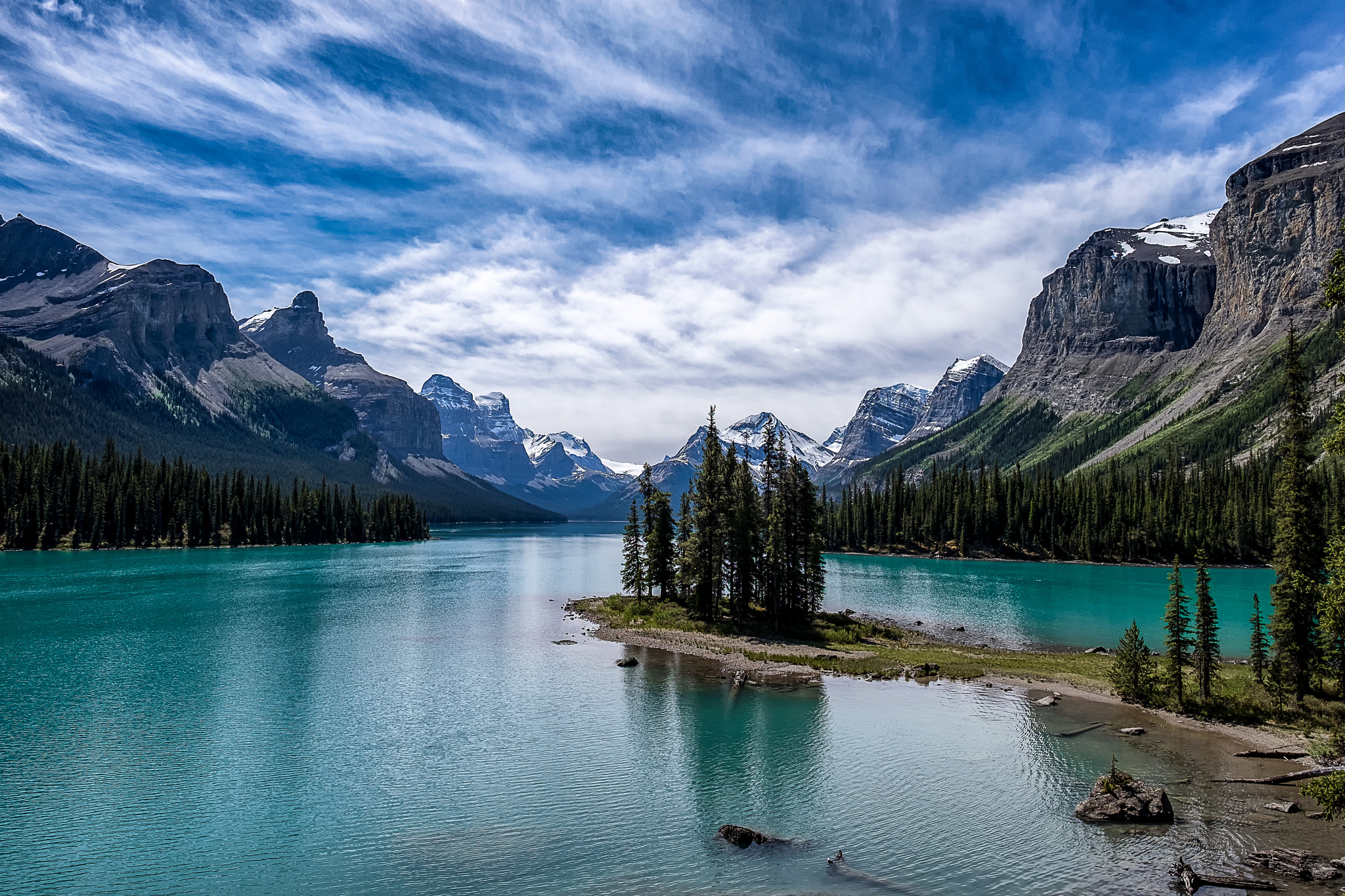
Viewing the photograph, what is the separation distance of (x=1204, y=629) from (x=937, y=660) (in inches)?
777

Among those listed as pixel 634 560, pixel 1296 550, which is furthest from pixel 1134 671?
pixel 634 560

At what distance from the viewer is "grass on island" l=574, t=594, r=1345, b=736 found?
38188mm

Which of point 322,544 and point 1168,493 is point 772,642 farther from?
point 322,544

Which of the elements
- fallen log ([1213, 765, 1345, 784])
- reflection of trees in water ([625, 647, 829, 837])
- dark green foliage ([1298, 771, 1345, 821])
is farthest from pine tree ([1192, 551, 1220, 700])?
dark green foliage ([1298, 771, 1345, 821])

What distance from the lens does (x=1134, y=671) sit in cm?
4228

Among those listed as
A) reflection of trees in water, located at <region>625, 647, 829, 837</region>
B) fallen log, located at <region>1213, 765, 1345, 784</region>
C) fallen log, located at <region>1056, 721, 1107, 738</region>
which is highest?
→ fallen log, located at <region>1213, 765, 1345, 784</region>

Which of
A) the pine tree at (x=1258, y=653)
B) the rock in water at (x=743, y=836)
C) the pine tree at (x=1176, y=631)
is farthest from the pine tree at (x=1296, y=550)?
the rock in water at (x=743, y=836)

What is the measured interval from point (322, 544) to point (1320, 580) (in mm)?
204731

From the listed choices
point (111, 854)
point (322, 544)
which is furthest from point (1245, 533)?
Answer: point (322, 544)

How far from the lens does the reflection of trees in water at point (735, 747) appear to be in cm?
2839

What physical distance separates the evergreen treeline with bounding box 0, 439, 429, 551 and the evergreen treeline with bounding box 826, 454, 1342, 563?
16344 cm

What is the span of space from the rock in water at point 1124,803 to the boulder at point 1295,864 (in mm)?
3503

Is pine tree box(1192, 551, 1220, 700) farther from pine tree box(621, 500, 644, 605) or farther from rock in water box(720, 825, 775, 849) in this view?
pine tree box(621, 500, 644, 605)

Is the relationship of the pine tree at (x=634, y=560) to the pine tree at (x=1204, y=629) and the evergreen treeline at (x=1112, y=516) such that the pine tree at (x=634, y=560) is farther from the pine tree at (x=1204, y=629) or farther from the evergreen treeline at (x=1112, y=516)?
the evergreen treeline at (x=1112, y=516)
